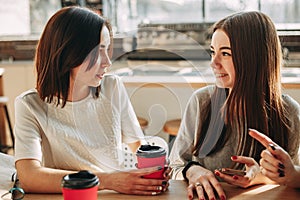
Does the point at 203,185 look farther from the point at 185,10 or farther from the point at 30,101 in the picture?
the point at 185,10

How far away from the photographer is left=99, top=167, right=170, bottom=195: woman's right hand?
49.8 inches

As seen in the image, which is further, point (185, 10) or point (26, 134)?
point (185, 10)

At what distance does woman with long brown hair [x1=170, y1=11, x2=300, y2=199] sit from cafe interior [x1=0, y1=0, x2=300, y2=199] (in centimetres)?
6

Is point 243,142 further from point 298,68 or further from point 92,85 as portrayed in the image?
point 298,68

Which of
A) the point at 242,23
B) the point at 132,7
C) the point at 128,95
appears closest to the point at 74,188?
the point at 128,95

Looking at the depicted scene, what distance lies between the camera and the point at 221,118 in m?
1.42

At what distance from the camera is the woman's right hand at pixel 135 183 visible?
1265mm

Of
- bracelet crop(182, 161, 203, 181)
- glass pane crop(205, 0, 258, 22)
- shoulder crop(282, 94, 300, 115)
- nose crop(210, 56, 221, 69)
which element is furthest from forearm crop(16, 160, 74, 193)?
glass pane crop(205, 0, 258, 22)

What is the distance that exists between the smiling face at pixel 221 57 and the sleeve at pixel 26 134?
0.54 m

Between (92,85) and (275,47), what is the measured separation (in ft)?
1.82

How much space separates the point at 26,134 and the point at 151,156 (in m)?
0.41

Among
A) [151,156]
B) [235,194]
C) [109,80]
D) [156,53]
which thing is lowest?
[235,194]

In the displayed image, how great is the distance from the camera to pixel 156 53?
1429 millimetres

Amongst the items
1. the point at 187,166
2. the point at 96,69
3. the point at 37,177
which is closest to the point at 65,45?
the point at 96,69
